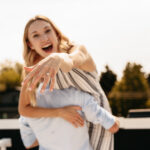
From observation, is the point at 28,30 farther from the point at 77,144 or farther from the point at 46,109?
the point at 77,144

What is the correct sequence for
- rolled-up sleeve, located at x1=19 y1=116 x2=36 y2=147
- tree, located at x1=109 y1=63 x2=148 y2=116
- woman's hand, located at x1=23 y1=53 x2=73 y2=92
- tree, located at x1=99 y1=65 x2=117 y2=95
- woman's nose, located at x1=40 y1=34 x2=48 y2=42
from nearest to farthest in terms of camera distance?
woman's hand, located at x1=23 y1=53 x2=73 y2=92 → woman's nose, located at x1=40 y1=34 x2=48 y2=42 → rolled-up sleeve, located at x1=19 y1=116 x2=36 y2=147 → tree, located at x1=109 y1=63 x2=148 y2=116 → tree, located at x1=99 y1=65 x2=117 y2=95

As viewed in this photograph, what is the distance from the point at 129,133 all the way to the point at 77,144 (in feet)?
2.50

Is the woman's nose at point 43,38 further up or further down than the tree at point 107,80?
further up

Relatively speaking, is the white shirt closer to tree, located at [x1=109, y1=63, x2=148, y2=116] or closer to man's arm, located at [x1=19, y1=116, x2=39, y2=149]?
man's arm, located at [x1=19, y1=116, x2=39, y2=149]

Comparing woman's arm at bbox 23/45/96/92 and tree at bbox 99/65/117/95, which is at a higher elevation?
woman's arm at bbox 23/45/96/92

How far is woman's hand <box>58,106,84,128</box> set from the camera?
52.4 inches

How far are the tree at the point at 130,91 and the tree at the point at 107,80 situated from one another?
1530 mm

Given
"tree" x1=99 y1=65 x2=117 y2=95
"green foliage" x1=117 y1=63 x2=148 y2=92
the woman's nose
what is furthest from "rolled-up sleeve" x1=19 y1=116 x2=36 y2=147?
"tree" x1=99 y1=65 x2=117 y2=95

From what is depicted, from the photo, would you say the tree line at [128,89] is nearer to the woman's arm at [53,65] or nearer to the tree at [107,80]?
the tree at [107,80]

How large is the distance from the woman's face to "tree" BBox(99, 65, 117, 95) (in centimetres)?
1957

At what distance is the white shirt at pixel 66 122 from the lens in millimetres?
1349

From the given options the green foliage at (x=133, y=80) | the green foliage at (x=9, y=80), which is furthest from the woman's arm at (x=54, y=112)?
the green foliage at (x=9, y=80)

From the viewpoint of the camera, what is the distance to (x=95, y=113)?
1328mm

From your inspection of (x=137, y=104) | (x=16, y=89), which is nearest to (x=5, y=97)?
(x=16, y=89)
